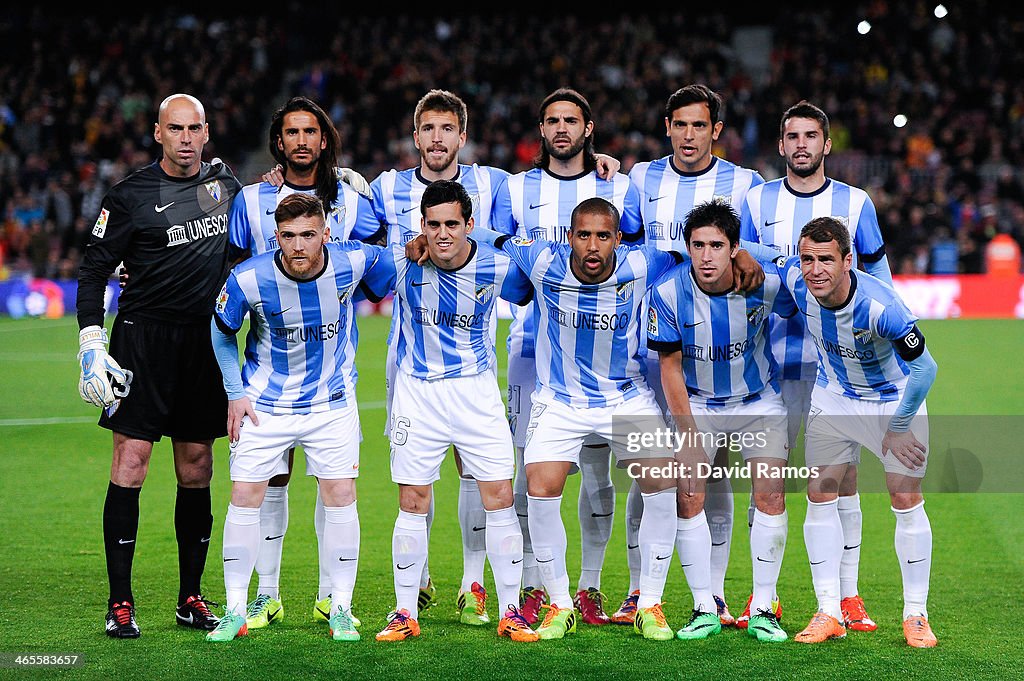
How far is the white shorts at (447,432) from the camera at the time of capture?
17.1 ft

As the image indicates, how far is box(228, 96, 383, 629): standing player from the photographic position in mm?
5344

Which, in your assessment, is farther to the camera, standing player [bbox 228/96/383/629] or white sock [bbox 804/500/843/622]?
standing player [bbox 228/96/383/629]

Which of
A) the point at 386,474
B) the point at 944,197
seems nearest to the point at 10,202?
the point at 386,474

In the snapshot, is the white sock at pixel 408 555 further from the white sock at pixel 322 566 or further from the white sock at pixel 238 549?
the white sock at pixel 238 549

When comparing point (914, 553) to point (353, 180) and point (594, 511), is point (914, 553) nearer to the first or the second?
point (594, 511)

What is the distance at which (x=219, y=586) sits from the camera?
6012mm

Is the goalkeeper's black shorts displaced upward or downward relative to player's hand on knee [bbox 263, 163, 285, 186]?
downward

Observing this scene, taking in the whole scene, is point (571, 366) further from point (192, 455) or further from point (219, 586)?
point (219, 586)

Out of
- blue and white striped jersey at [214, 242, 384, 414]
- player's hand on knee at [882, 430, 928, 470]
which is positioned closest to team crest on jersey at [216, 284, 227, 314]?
blue and white striped jersey at [214, 242, 384, 414]

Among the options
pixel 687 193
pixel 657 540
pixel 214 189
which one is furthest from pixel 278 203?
pixel 657 540

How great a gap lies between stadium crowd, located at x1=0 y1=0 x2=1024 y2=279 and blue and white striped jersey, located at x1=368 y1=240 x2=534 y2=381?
1509cm

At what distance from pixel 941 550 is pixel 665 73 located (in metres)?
18.7

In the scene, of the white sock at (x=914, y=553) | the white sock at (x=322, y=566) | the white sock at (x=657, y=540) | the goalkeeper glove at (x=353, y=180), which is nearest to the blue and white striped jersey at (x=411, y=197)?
the goalkeeper glove at (x=353, y=180)

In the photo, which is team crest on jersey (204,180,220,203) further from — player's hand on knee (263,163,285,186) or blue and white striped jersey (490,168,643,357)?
blue and white striped jersey (490,168,643,357)
